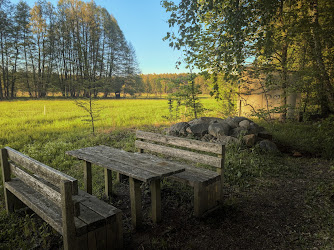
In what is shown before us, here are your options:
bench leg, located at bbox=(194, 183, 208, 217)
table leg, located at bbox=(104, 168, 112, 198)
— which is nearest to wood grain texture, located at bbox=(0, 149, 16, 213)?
table leg, located at bbox=(104, 168, 112, 198)

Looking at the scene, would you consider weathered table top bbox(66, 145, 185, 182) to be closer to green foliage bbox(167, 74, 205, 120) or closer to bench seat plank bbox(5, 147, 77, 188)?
bench seat plank bbox(5, 147, 77, 188)

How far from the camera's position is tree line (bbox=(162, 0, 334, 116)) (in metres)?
4.55

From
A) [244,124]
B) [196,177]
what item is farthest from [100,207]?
[244,124]

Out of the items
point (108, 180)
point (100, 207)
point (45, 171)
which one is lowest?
point (108, 180)

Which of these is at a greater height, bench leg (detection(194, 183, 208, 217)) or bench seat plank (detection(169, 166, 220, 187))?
bench seat plank (detection(169, 166, 220, 187))

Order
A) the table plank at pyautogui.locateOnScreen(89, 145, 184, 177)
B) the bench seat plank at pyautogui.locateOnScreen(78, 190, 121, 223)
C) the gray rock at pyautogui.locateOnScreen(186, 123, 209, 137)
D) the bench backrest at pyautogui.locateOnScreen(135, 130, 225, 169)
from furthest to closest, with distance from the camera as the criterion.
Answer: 1. the gray rock at pyautogui.locateOnScreen(186, 123, 209, 137)
2. the bench backrest at pyautogui.locateOnScreen(135, 130, 225, 169)
3. the table plank at pyautogui.locateOnScreen(89, 145, 184, 177)
4. the bench seat plank at pyautogui.locateOnScreen(78, 190, 121, 223)

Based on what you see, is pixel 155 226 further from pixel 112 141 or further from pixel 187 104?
pixel 187 104

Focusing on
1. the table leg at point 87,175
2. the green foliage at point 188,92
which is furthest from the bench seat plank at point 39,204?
the green foliage at point 188,92

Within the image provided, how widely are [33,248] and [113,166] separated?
136 cm

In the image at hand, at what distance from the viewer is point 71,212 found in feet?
7.13

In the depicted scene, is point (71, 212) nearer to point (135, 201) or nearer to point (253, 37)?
point (135, 201)

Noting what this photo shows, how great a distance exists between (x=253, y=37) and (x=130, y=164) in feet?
20.2

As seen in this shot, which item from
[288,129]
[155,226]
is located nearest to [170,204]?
[155,226]

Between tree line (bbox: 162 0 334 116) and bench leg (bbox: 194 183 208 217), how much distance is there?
2.49 m
